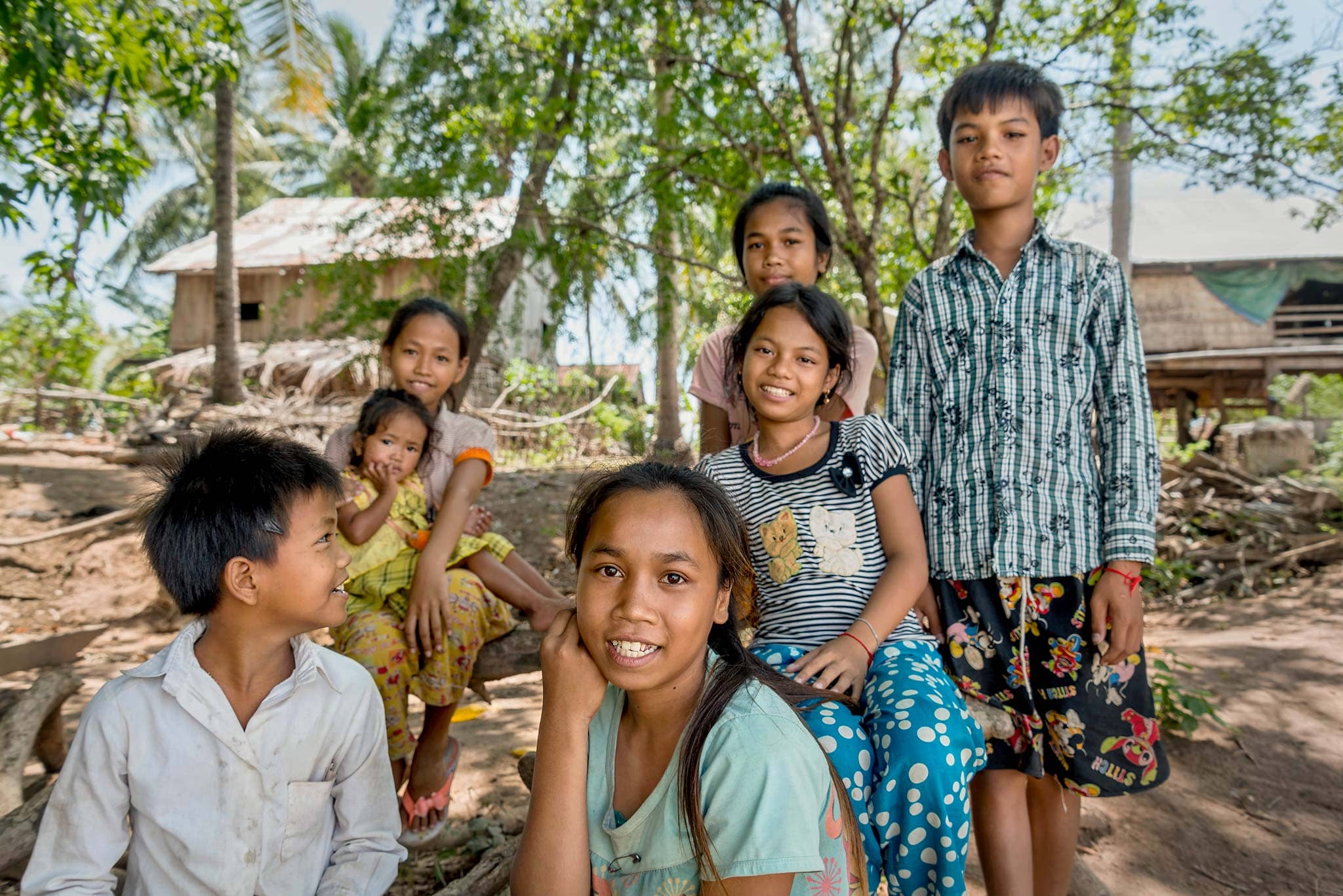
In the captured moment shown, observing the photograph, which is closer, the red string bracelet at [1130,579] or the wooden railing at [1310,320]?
the red string bracelet at [1130,579]

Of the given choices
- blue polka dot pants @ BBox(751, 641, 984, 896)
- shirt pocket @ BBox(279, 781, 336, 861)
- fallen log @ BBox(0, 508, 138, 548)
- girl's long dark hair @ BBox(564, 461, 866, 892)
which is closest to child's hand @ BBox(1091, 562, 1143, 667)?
blue polka dot pants @ BBox(751, 641, 984, 896)

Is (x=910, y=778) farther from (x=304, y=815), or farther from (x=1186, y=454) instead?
(x=1186, y=454)

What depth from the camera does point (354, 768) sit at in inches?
70.8

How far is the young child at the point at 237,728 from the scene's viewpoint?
5.21ft

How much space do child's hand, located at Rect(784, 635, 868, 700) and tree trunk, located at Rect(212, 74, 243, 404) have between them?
9768mm

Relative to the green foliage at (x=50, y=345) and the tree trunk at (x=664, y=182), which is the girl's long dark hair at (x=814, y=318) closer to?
the tree trunk at (x=664, y=182)

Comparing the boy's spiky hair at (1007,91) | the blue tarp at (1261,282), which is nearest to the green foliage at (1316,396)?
the blue tarp at (1261,282)

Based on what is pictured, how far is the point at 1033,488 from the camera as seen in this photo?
213cm

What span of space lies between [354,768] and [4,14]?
320cm

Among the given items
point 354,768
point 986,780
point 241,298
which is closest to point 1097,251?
point 986,780

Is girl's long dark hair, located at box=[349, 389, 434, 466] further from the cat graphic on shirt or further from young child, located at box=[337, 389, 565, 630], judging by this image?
the cat graphic on shirt

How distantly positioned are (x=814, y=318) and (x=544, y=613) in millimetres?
1334

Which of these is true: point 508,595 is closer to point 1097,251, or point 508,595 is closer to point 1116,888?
point 1097,251

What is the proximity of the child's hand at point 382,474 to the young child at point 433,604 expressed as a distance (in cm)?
16
